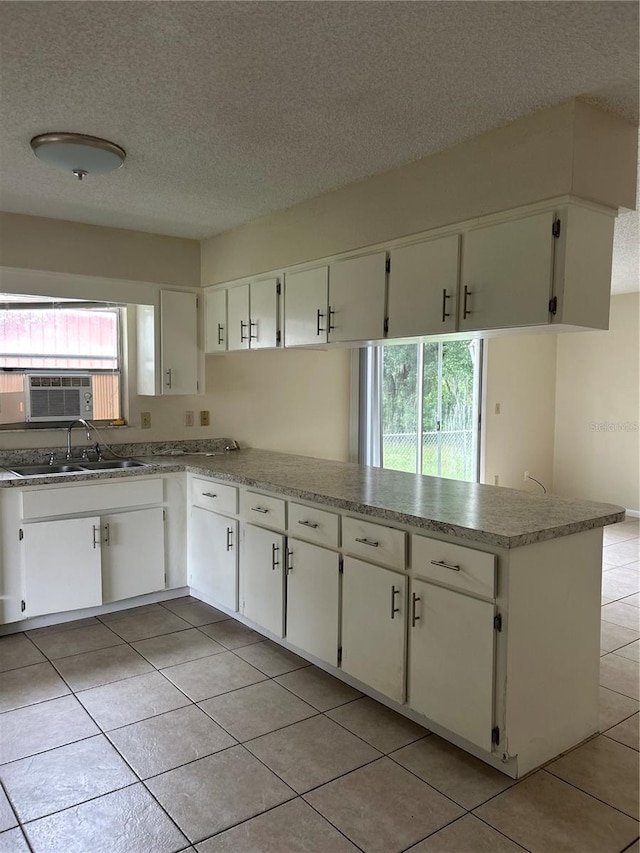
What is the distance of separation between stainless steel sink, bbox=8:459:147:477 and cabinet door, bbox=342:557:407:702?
1.74 metres

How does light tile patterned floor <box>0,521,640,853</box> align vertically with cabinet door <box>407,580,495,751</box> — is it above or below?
below

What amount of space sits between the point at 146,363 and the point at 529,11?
320 centimetres

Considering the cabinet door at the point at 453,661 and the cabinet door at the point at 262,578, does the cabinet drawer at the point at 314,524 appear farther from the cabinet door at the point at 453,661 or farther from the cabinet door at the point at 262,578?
the cabinet door at the point at 453,661

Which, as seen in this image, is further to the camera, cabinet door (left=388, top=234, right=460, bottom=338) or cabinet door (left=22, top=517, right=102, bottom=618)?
cabinet door (left=22, top=517, right=102, bottom=618)

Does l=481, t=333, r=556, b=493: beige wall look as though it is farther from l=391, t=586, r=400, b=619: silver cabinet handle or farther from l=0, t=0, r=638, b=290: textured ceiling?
l=391, t=586, r=400, b=619: silver cabinet handle

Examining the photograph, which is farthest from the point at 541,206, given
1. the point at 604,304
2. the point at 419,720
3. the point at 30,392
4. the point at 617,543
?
the point at 617,543

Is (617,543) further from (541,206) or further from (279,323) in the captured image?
(541,206)

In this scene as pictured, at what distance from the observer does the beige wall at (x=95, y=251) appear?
3812 millimetres

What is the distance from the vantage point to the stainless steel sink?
383cm

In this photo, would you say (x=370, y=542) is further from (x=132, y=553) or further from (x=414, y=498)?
(x=132, y=553)

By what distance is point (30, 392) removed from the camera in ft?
13.0

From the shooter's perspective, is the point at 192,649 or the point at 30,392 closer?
the point at 192,649

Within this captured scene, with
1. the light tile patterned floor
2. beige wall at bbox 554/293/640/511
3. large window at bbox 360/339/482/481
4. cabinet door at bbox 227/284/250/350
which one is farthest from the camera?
beige wall at bbox 554/293/640/511

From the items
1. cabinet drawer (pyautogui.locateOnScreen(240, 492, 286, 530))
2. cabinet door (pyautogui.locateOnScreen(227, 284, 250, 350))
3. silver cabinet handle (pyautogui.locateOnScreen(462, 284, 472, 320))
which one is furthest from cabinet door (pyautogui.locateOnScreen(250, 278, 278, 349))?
silver cabinet handle (pyautogui.locateOnScreen(462, 284, 472, 320))
